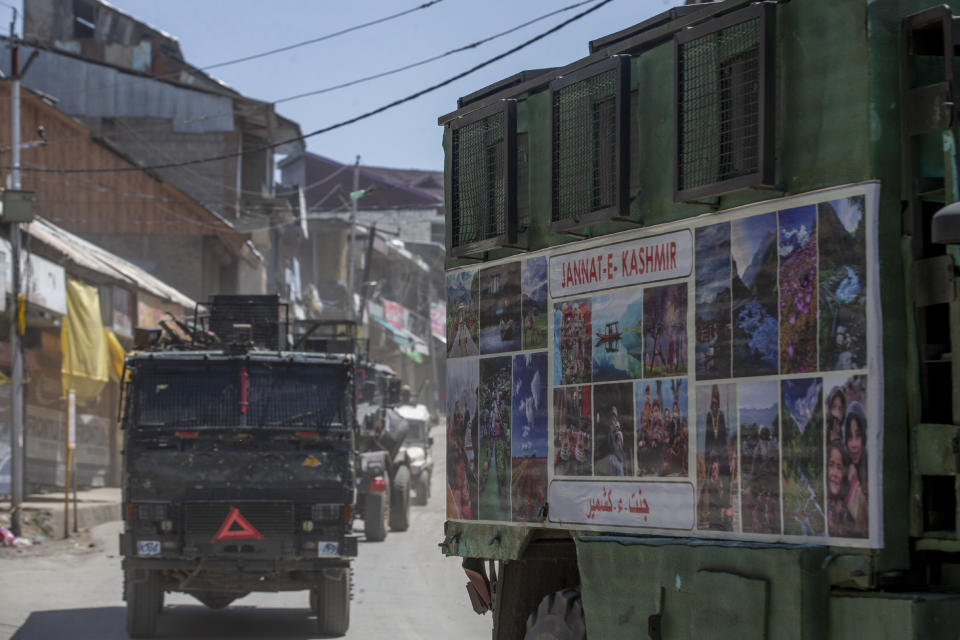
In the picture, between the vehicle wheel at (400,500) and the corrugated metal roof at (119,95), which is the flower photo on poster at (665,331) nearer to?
the vehicle wheel at (400,500)

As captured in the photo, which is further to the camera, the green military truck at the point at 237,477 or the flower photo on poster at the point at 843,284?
the green military truck at the point at 237,477

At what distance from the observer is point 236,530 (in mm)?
13508

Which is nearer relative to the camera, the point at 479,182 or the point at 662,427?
the point at 662,427

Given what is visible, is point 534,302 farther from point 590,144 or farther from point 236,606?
point 236,606

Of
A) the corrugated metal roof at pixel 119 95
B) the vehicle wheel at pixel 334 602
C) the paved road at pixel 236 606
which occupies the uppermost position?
the corrugated metal roof at pixel 119 95

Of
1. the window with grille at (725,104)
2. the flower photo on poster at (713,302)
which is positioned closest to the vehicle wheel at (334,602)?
the flower photo on poster at (713,302)

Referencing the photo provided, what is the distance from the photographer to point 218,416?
551 inches

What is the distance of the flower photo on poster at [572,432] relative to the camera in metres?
7.14

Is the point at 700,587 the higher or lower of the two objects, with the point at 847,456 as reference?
lower

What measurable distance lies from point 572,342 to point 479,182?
1.54 meters

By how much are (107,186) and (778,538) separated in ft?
125

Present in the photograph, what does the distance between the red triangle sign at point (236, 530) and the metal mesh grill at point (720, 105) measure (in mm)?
8247

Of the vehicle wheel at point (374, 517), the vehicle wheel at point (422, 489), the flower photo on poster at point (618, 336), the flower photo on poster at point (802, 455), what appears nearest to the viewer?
the flower photo on poster at point (802, 455)

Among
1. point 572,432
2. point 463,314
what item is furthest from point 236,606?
point 572,432
